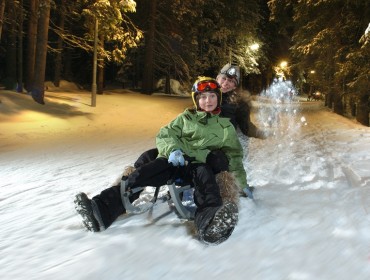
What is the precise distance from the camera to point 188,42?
28688 millimetres

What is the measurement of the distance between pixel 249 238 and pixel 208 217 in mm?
452

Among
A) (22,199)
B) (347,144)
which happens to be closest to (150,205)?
(22,199)

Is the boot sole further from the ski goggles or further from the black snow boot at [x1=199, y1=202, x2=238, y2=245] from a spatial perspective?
the ski goggles

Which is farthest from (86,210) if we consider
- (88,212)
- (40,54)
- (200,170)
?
(40,54)

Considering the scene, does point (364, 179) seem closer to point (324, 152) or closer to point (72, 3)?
point (324, 152)

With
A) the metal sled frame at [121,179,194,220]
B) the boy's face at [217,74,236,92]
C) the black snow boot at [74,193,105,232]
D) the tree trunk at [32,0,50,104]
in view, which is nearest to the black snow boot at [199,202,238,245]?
the metal sled frame at [121,179,194,220]

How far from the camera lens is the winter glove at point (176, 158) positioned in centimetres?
387

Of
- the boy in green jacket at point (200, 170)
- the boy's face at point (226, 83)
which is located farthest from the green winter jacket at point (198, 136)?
the boy's face at point (226, 83)

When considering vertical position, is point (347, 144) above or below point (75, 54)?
below

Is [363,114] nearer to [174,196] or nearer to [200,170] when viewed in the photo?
[200,170]

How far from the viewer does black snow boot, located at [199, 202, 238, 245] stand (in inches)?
132

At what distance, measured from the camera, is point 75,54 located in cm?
3522

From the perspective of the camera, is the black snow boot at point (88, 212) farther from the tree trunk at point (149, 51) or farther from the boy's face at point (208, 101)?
the tree trunk at point (149, 51)

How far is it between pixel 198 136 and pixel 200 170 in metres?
0.50
